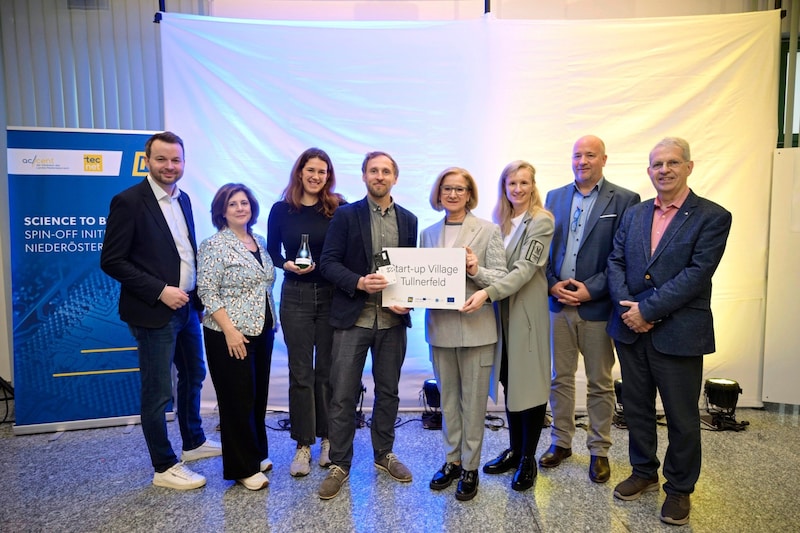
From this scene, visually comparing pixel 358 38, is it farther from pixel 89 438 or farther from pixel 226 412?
pixel 89 438

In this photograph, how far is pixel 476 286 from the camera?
2242 mm

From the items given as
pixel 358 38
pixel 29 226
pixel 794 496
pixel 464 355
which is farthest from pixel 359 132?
pixel 794 496

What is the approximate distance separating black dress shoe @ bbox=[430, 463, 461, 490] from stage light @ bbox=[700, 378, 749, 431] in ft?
6.66

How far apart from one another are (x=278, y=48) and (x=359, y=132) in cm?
82

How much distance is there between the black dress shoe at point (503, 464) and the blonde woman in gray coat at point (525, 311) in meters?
0.15

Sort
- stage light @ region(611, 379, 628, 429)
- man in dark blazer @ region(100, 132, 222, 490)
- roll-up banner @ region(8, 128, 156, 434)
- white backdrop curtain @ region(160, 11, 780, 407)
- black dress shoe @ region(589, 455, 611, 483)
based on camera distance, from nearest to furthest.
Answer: man in dark blazer @ region(100, 132, 222, 490) → black dress shoe @ region(589, 455, 611, 483) → roll-up banner @ region(8, 128, 156, 434) → stage light @ region(611, 379, 628, 429) → white backdrop curtain @ region(160, 11, 780, 407)

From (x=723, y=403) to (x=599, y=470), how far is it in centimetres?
138

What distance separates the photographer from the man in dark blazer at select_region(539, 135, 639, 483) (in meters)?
2.43

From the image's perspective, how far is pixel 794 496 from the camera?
2.35 m

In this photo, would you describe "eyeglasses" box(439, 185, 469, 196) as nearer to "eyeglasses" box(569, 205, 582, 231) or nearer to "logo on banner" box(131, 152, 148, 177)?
"eyeglasses" box(569, 205, 582, 231)

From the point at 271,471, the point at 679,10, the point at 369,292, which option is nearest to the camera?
the point at 369,292

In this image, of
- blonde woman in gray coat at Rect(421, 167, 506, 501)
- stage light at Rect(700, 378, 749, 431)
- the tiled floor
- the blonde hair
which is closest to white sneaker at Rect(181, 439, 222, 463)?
the tiled floor

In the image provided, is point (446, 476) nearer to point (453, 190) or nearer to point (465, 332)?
point (465, 332)

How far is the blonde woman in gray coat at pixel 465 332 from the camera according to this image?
219 cm
